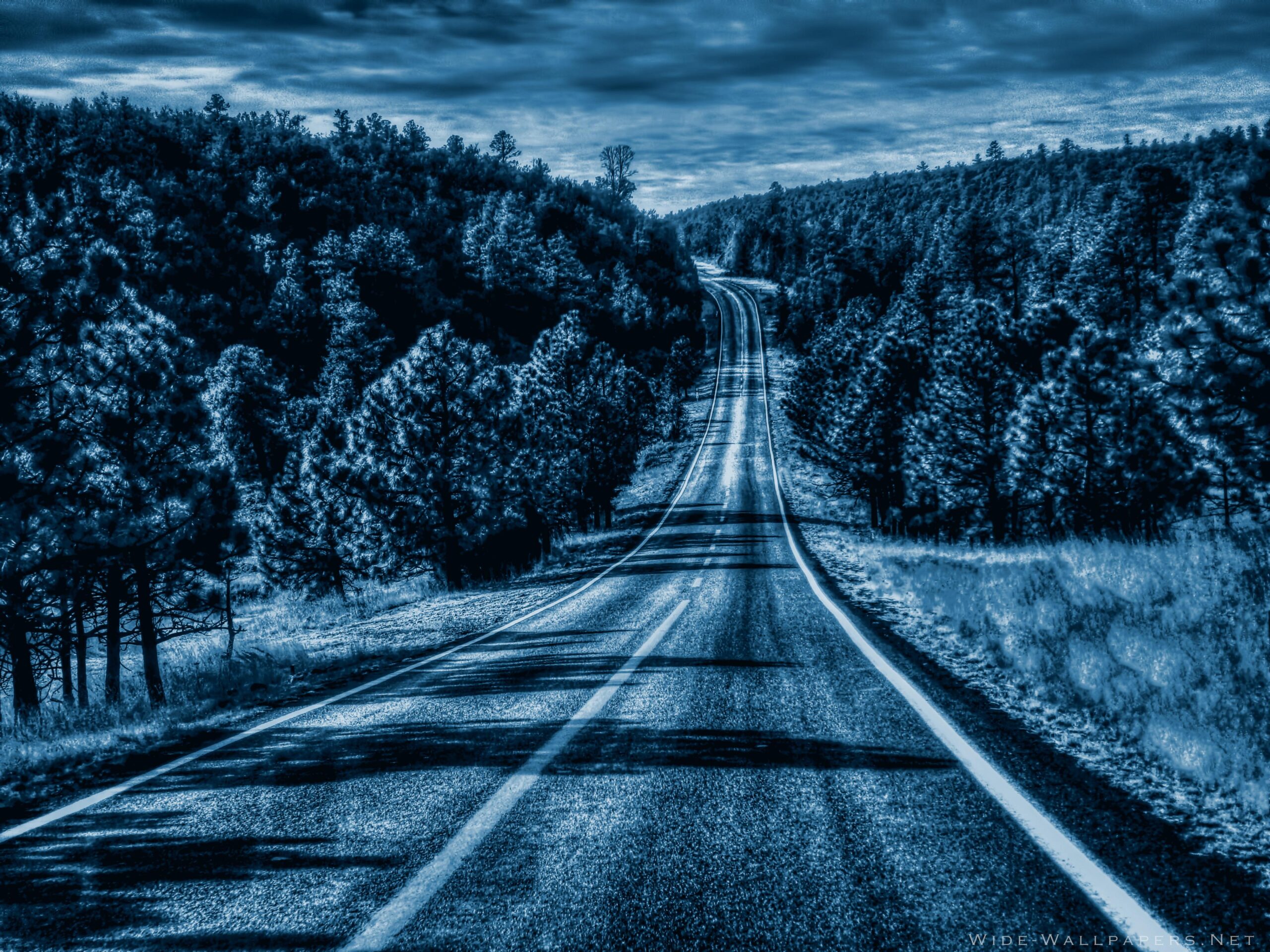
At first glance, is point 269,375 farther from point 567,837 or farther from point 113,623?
point 567,837

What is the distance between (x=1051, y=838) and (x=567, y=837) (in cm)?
230

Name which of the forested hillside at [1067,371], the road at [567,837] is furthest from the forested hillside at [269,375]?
the forested hillside at [1067,371]

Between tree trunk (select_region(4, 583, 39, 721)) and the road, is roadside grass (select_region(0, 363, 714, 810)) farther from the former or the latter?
the road

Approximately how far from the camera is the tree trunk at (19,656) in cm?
1025

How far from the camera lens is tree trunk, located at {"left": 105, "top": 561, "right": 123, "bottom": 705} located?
13.7 meters

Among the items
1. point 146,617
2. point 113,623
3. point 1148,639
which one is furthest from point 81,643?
point 1148,639

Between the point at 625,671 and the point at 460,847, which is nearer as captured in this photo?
the point at 460,847

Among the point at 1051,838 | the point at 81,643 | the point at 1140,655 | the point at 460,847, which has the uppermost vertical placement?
the point at 460,847

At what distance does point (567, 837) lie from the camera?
12.1ft

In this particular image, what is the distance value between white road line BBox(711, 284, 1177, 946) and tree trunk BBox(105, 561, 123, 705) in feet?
44.0

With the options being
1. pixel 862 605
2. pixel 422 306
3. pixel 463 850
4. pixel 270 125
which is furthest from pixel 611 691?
pixel 270 125

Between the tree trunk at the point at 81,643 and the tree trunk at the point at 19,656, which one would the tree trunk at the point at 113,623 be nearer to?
the tree trunk at the point at 81,643

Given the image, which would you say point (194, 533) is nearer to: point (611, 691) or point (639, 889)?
point (611, 691)

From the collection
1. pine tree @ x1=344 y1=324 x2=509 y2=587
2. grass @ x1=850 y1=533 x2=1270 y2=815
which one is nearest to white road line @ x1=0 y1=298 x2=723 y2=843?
grass @ x1=850 y1=533 x2=1270 y2=815
